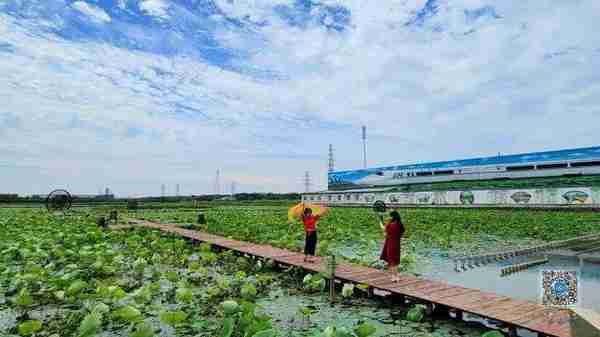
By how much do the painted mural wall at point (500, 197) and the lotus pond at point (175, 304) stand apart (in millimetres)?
24792

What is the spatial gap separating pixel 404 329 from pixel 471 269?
4738mm

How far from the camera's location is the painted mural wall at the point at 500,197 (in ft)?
84.7

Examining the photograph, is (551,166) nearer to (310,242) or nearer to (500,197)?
(500,197)

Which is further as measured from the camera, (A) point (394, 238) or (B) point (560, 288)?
(A) point (394, 238)

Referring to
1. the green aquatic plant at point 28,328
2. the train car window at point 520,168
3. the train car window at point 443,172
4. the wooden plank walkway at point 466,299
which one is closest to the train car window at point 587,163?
the train car window at point 520,168

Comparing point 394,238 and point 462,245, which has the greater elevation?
point 394,238

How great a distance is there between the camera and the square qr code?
4.77 meters

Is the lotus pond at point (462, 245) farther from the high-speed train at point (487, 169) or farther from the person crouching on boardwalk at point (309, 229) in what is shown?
the high-speed train at point (487, 169)

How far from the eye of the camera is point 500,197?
29422 mm

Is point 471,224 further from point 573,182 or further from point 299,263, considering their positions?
point 573,182

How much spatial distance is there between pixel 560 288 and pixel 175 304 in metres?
5.23

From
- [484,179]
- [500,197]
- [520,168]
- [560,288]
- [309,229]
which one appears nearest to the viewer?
[560,288]

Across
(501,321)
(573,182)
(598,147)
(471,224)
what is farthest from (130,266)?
(598,147)

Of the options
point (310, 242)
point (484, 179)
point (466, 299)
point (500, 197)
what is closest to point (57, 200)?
point (310, 242)
